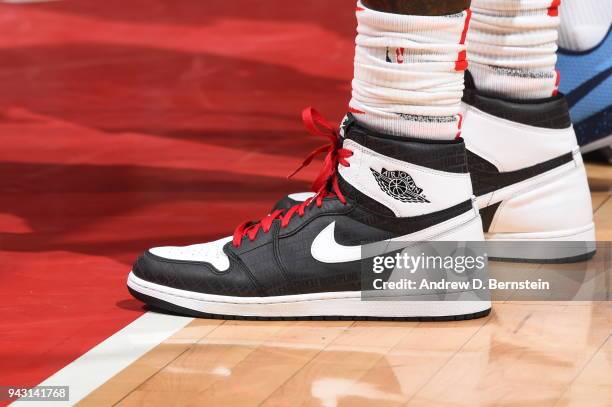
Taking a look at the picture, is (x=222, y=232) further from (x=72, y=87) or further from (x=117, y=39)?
(x=117, y=39)

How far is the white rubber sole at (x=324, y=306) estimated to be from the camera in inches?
58.4

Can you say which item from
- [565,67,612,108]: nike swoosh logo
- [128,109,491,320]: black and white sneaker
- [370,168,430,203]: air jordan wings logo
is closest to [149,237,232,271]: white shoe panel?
[128,109,491,320]: black and white sneaker

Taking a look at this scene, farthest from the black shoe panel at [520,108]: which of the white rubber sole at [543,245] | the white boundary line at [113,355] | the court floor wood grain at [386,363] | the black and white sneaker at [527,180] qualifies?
the white boundary line at [113,355]

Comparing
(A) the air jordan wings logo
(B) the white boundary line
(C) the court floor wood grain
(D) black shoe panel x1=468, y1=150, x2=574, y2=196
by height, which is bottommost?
(C) the court floor wood grain

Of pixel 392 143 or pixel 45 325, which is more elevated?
pixel 392 143

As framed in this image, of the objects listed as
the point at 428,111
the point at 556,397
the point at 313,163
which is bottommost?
the point at 556,397

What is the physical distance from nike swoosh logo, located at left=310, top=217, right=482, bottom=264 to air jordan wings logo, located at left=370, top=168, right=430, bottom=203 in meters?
0.04

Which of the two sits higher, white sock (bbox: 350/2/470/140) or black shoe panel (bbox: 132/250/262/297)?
white sock (bbox: 350/2/470/140)

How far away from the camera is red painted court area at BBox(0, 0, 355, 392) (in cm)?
159

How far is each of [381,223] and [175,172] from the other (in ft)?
2.48

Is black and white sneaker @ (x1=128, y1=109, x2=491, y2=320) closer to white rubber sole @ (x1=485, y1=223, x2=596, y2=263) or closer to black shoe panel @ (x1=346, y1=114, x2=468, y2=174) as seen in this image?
black shoe panel @ (x1=346, y1=114, x2=468, y2=174)

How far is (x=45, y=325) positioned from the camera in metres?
1.47

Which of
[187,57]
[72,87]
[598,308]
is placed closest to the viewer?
[598,308]

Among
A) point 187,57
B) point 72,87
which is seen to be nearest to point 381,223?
point 72,87
